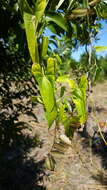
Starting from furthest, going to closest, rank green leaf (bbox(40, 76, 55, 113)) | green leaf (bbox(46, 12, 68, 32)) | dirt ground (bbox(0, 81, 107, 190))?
dirt ground (bbox(0, 81, 107, 190)) < green leaf (bbox(46, 12, 68, 32)) < green leaf (bbox(40, 76, 55, 113))

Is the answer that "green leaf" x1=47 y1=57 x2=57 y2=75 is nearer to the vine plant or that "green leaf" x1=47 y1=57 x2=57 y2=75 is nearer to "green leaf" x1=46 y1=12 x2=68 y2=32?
the vine plant

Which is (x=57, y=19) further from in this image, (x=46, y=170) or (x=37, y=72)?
(x=46, y=170)

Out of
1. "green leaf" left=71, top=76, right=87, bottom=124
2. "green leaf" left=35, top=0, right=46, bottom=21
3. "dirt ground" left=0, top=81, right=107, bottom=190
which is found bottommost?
"dirt ground" left=0, top=81, right=107, bottom=190

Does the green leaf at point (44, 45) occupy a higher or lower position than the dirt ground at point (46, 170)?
higher

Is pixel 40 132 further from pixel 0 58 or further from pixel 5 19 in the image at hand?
pixel 5 19

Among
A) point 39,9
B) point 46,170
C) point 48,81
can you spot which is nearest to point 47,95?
point 48,81

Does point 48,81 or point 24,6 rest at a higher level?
point 24,6

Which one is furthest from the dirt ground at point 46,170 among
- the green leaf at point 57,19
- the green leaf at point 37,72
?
the green leaf at point 37,72

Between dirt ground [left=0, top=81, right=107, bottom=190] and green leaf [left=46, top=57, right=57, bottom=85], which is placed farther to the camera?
dirt ground [left=0, top=81, right=107, bottom=190]

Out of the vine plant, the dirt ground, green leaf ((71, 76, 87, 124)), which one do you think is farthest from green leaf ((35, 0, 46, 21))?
the dirt ground

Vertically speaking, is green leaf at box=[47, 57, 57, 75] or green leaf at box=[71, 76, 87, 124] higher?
green leaf at box=[47, 57, 57, 75]

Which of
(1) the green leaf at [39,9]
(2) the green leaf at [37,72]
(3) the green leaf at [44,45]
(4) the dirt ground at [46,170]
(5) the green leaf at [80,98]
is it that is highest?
(1) the green leaf at [39,9]

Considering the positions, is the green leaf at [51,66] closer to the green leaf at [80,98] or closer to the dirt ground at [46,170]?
the green leaf at [80,98]

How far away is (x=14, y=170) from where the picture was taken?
2686 mm
